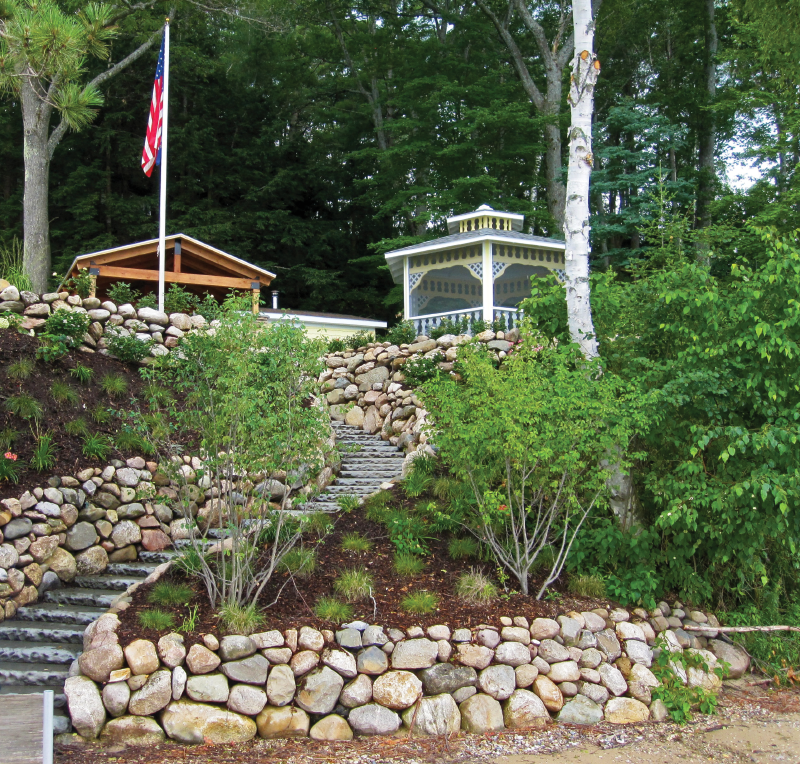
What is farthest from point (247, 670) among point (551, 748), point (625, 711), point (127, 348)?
point (127, 348)

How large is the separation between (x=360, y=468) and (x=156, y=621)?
4.53 m

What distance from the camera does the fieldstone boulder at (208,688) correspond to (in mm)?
5027

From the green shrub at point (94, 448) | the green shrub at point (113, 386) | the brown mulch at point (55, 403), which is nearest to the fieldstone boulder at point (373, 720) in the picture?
the brown mulch at point (55, 403)

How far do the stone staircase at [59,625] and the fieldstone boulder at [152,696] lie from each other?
0.45 metres

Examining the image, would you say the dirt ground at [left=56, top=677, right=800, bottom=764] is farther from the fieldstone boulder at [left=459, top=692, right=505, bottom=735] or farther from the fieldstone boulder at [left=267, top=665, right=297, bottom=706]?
the fieldstone boulder at [left=267, top=665, right=297, bottom=706]

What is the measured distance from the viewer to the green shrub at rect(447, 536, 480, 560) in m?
6.67

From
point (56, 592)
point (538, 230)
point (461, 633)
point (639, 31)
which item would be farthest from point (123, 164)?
point (461, 633)

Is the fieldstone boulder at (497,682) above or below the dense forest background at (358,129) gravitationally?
below

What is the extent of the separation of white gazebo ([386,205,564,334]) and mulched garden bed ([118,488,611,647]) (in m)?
6.36

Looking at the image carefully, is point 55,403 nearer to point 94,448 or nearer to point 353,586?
point 94,448

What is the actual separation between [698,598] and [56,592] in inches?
222

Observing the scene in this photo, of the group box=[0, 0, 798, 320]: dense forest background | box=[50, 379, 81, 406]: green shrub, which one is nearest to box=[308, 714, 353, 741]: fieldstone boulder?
→ box=[50, 379, 81, 406]: green shrub

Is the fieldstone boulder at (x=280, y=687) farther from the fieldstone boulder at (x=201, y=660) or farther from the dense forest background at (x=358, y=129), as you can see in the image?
the dense forest background at (x=358, y=129)

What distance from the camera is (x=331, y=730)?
512 cm
